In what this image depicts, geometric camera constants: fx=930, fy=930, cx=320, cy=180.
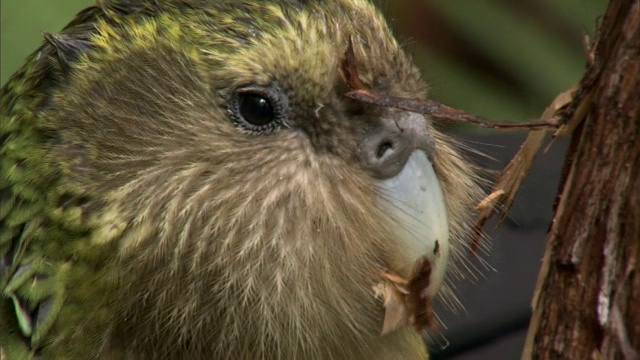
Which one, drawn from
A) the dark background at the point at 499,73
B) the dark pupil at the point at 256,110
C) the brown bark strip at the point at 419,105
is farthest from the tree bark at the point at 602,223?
the dark background at the point at 499,73

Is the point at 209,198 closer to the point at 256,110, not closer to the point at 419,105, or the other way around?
the point at 256,110

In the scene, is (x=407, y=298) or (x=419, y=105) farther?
(x=407, y=298)

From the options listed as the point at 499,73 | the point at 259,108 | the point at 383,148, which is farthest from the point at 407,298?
the point at 499,73

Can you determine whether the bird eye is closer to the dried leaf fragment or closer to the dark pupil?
the dark pupil

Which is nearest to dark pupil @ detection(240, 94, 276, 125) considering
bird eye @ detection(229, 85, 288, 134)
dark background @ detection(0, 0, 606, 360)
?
bird eye @ detection(229, 85, 288, 134)

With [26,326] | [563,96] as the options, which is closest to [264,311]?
[26,326]

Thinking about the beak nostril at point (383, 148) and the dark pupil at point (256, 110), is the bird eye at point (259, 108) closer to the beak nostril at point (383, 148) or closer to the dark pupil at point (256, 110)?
the dark pupil at point (256, 110)

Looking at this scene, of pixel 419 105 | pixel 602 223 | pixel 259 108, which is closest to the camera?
pixel 602 223

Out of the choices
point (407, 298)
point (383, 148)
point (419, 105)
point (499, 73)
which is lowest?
point (499, 73)
